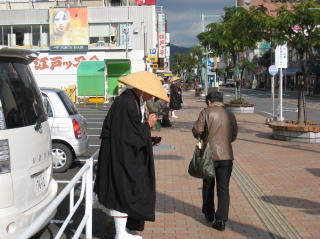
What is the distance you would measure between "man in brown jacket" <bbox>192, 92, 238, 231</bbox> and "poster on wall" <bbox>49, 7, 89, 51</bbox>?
115 ft

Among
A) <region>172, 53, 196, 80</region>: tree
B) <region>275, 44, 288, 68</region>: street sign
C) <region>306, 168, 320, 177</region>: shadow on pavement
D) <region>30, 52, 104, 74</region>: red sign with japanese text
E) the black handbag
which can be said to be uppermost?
<region>172, 53, 196, 80</region>: tree

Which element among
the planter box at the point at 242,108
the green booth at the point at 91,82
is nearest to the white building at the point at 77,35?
the green booth at the point at 91,82

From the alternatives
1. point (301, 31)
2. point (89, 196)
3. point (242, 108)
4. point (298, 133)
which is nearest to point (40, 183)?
point (89, 196)

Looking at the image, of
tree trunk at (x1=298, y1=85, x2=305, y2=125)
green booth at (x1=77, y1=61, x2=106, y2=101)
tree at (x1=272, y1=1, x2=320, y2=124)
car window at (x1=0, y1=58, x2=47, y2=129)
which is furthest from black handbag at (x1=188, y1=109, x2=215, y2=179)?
green booth at (x1=77, y1=61, x2=106, y2=101)

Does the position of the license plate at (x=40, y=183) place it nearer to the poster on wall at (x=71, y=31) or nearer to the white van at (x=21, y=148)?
the white van at (x=21, y=148)

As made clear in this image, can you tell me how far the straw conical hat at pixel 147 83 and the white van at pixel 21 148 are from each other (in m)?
0.93

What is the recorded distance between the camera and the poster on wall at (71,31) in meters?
39.8

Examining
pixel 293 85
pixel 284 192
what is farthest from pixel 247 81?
pixel 284 192

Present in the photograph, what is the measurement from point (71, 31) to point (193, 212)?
3526 centimetres

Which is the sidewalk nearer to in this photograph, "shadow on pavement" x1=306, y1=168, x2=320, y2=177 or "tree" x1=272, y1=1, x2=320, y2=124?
"shadow on pavement" x1=306, y1=168, x2=320, y2=177

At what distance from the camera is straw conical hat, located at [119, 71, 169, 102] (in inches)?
176

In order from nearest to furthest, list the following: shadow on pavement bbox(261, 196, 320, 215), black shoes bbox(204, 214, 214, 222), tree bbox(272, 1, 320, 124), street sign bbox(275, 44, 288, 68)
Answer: black shoes bbox(204, 214, 214, 222), shadow on pavement bbox(261, 196, 320, 215), tree bbox(272, 1, 320, 124), street sign bbox(275, 44, 288, 68)

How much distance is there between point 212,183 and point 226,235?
0.67 meters

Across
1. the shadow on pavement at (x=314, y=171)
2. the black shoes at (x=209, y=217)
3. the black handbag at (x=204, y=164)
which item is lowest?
the shadow on pavement at (x=314, y=171)
